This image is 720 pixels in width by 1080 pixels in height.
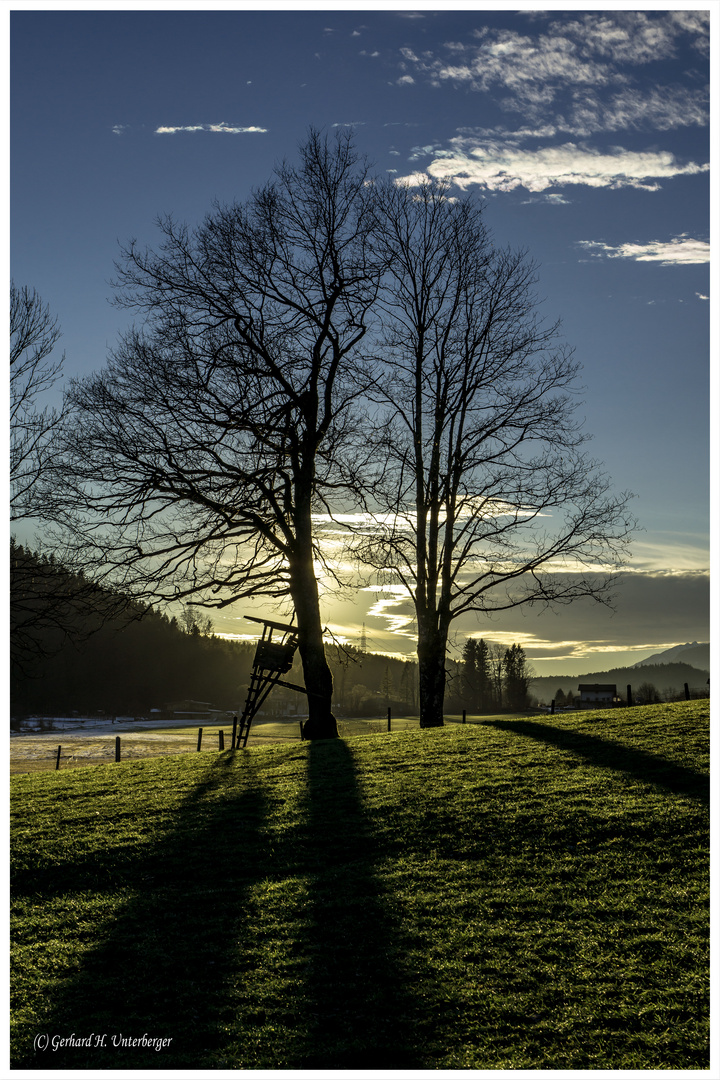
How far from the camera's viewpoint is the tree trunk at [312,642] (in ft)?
68.0

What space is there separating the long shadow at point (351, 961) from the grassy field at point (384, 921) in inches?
0.9

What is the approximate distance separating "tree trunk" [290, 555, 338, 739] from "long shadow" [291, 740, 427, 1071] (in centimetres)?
940

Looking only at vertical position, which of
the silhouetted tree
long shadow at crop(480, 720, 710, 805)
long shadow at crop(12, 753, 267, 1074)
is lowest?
the silhouetted tree

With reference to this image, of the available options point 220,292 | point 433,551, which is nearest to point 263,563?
point 433,551

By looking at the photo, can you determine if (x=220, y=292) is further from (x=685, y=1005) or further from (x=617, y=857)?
(x=685, y=1005)

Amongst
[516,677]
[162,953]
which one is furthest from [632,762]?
[516,677]

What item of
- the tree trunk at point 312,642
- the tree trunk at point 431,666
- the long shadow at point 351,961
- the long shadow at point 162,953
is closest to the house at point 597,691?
the tree trunk at point 431,666

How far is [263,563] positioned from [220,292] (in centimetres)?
869

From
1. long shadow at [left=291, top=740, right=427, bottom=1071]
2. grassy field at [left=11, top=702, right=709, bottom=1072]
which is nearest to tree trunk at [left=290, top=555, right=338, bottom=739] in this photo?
grassy field at [left=11, top=702, right=709, bottom=1072]

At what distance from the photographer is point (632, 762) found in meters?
12.5

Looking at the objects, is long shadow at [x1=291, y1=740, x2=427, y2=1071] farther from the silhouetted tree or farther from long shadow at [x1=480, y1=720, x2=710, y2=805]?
the silhouetted tree

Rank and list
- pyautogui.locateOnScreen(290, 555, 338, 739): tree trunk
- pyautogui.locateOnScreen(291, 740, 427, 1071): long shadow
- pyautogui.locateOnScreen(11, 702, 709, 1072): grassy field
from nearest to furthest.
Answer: pyautogui.locateOnScreen(291, 740, 427, 1071): long shadow, pyautogui.locateOnScreen(11, 702, 709, 1072): grassy field, pyautogui.locateOnScreen(290, 555, 338, 739): tree trunk

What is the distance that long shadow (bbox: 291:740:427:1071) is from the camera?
5.57 meters

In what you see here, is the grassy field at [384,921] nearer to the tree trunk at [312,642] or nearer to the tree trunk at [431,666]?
the tree trunk at [312,642]
